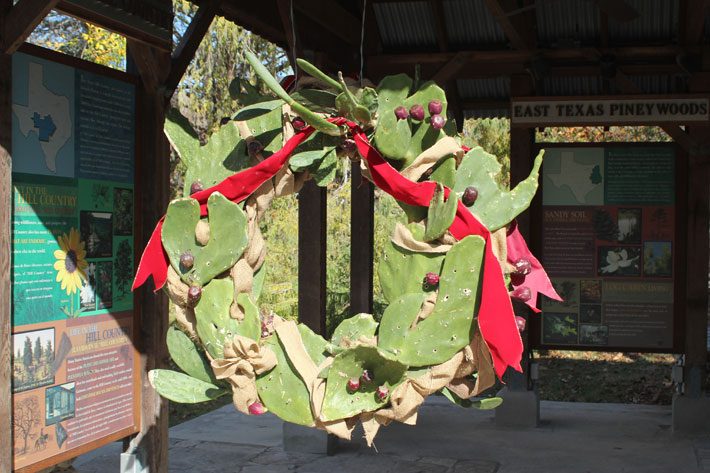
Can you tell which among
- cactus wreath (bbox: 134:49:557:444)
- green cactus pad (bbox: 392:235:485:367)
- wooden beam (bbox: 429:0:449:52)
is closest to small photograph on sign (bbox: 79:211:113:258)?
cactus wreath (bbox: 134:49:557:444)

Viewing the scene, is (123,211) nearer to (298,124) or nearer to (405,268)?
(298,124)

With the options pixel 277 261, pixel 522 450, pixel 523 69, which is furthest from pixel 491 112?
pixel 277 261

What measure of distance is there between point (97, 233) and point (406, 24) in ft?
13.2

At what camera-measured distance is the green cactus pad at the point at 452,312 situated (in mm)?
2414

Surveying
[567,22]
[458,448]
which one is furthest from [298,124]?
[567,22]

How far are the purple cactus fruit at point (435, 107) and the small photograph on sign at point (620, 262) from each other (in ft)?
18.6

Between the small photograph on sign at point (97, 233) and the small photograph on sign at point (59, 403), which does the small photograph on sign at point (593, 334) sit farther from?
the small photograph on sign at point (59, 403)

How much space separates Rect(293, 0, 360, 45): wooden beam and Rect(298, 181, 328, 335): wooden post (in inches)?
45.7

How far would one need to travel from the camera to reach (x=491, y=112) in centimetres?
985

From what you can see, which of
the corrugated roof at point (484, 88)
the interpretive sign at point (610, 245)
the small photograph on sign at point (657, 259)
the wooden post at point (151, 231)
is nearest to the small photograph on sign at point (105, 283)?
the wooden post at point (151, 231)

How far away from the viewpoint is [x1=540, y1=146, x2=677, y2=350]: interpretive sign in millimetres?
7902

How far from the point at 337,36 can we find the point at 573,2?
1947mm

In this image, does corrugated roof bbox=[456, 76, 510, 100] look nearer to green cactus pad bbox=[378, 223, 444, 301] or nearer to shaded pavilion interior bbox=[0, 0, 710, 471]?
shaded pavilion interior bbox=[0, 0, 710, 471]

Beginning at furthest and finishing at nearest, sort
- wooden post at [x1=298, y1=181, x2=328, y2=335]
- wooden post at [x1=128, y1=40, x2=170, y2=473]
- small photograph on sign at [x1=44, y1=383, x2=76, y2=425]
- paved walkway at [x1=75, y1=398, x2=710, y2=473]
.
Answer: wooden post at [x1=298, y1=181, x2=328, y2=335]
paved walkway at [x1=75, y1=398, x2=710, y2=473]
wooden post at [x1=128, y1=40, x2=170, y2=473]
small photograph on sign at [x1=44, y1=383, x2=76, y2=425]
